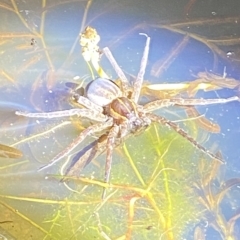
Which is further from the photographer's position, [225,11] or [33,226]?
[225,11]

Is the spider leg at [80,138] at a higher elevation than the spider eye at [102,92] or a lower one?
lower

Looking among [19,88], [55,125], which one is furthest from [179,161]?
[19,88]

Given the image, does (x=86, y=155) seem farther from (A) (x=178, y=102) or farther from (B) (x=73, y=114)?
(A) (x=178, y=102)

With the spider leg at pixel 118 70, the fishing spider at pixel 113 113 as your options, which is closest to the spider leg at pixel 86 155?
the fishing spider at pixel 113 113

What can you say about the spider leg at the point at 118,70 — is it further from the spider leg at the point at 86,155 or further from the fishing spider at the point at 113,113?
the spider leg at the point at 86,155

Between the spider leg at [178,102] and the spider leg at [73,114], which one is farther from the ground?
the spider leg at [178,102]

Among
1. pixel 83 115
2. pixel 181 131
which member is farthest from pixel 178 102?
pixel 83 115

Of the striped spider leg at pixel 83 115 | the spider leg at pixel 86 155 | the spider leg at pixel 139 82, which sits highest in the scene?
the spider leg at pixel 139 82

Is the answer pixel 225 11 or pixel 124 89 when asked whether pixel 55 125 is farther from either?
pixel 225 11

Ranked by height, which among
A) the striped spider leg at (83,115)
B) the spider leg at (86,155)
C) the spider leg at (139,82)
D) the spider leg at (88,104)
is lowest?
the spider leg at (86,155)
